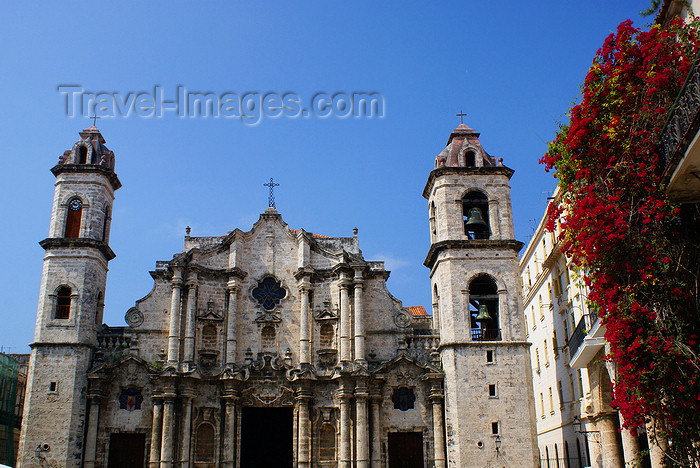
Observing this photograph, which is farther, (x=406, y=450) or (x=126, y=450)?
(x=406, y=450)

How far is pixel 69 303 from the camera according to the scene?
2808cm

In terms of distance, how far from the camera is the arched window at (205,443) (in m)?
26.9

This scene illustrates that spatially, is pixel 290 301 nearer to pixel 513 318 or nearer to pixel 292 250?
pixel 292 250

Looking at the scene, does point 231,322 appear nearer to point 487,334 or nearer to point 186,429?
point 186,429

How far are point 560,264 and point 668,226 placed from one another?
1516cm

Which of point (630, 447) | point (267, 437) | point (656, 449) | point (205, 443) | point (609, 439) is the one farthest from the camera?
point (267, 437)

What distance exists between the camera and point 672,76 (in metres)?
14.5

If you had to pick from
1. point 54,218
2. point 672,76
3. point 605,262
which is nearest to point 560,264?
point 605,262

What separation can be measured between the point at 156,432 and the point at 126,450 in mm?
1611

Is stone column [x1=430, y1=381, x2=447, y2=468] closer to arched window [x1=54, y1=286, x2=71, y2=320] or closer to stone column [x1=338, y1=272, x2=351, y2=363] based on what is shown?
stone column [x1=338, y1=272, x2=351, y2=363]

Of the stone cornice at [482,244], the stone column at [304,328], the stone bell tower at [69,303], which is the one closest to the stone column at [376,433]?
the stone column at [304,328]

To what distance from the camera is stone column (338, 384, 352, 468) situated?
2634 cm

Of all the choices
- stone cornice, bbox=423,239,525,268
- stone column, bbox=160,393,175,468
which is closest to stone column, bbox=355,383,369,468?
stone cornice, bbox=423,239,525,268

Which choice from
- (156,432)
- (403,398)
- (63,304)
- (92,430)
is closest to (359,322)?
(403,398)
